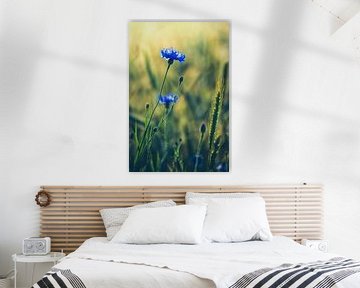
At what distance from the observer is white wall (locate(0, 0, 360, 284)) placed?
5.26 metres

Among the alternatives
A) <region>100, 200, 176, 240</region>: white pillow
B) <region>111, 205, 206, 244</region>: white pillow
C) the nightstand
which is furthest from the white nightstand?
the nightstand

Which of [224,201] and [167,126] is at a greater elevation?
[167,126]

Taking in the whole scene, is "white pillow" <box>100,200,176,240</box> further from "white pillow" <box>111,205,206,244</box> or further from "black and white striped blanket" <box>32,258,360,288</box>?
"black and white striped blanket" <box>32,258,360,288</box>

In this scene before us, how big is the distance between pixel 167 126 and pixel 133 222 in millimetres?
1043

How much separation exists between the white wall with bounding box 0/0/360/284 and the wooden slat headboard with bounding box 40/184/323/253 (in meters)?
0.08

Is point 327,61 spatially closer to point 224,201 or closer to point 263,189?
point 263,189

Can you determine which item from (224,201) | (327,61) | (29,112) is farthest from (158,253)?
(327,61)

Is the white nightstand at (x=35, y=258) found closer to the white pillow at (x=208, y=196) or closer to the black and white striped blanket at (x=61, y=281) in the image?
the white pillow at (x=208, y=196)

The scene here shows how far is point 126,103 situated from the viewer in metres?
5.32

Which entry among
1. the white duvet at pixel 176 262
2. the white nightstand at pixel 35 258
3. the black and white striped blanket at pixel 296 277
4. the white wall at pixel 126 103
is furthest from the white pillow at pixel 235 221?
the black and white striped blanket at pixel 296 277

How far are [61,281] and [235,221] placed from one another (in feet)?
6.46

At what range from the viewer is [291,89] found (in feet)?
17.8

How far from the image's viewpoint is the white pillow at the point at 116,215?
490cm

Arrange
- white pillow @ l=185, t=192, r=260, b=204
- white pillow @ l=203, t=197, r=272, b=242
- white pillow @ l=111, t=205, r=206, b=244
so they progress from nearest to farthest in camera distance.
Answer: white pillow @ l=111, t=205, r=206, b=244, white pillow @ l=203, t=197, r=272, b=242, white pillow @ l=185, t=192, r=260, b=204
